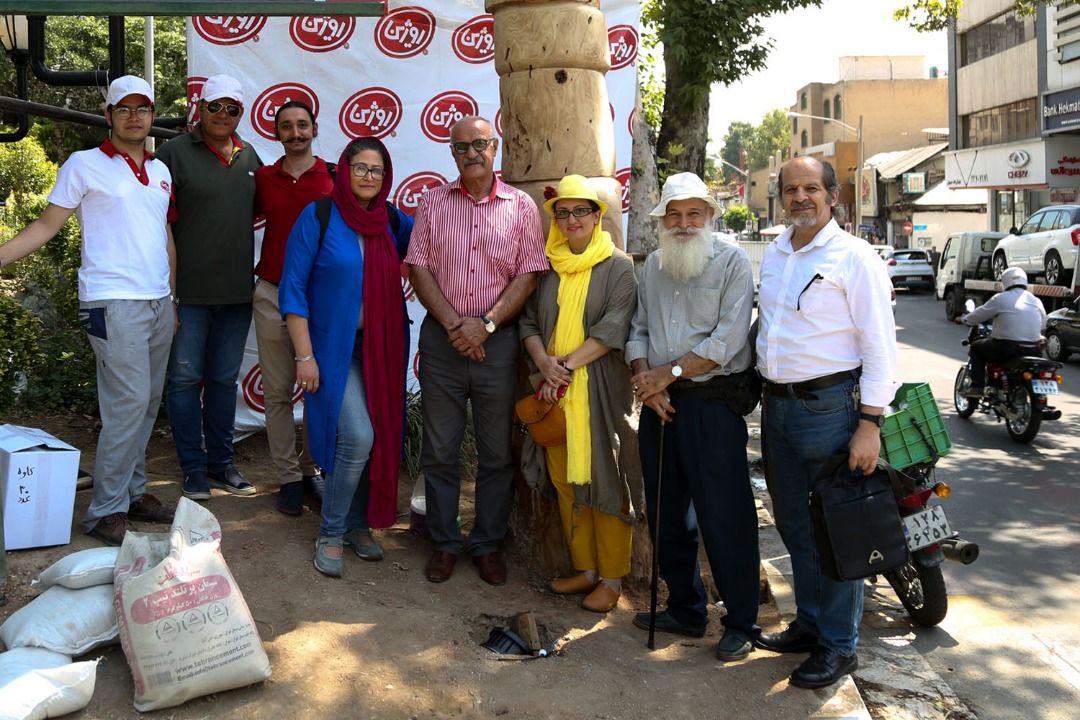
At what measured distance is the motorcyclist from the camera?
9695mm

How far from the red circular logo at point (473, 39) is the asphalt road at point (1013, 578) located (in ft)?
14.2

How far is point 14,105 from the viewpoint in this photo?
5.45 m

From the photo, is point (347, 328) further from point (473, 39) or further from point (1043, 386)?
point (1043, 386)

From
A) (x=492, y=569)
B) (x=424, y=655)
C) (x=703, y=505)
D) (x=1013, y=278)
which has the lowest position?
(x=424, y=655)

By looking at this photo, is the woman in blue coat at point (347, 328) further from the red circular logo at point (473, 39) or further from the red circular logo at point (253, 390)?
the red circular logo at point (473, 39)

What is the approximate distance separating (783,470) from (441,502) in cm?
154

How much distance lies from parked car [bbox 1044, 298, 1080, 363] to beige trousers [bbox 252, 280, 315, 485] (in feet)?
40.0

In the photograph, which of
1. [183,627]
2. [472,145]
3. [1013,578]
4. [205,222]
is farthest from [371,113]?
[1013,578]

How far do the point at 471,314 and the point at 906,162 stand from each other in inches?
1799

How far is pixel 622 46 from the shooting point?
7.22m

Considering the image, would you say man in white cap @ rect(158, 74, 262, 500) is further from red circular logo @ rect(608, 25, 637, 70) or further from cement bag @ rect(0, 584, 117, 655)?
red circular logo @ rect(608, 25, 637, 70)

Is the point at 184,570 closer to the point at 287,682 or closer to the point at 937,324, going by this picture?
the point at 287,682

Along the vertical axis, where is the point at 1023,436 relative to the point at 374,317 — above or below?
below

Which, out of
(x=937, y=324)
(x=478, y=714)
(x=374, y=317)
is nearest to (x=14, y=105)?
(x=374, y=317)
